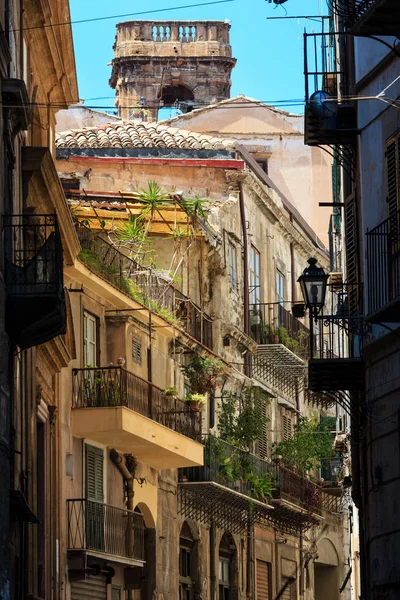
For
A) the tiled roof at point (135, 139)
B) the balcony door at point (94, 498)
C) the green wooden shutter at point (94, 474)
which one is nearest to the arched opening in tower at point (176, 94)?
the tiled roof at point (135, 139)

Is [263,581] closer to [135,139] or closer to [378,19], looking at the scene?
[135,139]

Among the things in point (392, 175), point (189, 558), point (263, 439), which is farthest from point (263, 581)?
point (392, 175)

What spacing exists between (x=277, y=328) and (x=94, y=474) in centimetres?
1291

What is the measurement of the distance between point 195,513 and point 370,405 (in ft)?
54.0

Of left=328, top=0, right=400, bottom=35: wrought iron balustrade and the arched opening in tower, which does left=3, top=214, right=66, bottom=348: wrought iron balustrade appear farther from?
the arched opening in tower

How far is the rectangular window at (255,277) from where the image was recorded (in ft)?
137

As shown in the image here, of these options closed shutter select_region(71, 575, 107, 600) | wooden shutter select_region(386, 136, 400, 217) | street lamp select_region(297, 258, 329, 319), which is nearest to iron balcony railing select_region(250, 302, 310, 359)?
closed shutter select_region(71, 575, 107, 600)

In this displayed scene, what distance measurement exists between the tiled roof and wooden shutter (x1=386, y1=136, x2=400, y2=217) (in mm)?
20039

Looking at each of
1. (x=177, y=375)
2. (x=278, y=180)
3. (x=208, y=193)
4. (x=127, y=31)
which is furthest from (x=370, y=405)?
(x=127, y=31)

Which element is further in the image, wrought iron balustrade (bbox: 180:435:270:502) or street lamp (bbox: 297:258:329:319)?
wrought iron balustrade (bbox: 180:435:270:502)

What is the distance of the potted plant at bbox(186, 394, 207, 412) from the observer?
34094 millimetres

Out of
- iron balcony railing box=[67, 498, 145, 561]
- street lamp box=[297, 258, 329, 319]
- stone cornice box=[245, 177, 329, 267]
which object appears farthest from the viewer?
stone cornice box=[245, 177, 329, 267]

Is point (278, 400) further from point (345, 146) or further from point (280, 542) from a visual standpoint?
point (345, 146)

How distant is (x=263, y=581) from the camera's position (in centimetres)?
4088
